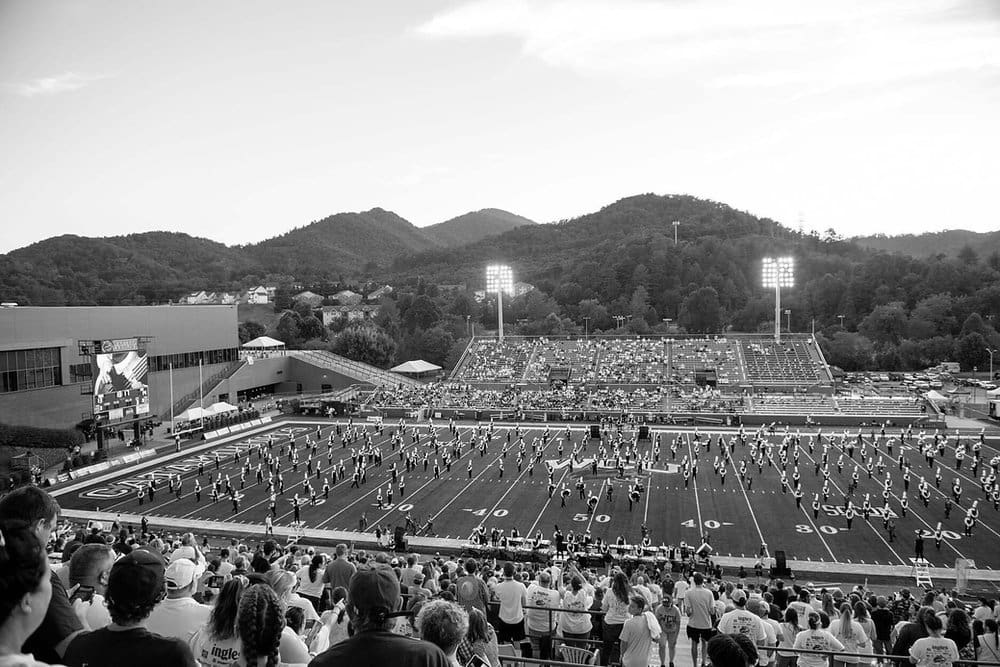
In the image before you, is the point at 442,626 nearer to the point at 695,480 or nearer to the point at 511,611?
the point at 511,611

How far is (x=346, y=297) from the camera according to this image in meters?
→ 116

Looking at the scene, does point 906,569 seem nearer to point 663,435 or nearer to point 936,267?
point 663,435

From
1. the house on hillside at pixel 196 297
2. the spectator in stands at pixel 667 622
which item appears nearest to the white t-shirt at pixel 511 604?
the spectator in stands at pixel 667 622

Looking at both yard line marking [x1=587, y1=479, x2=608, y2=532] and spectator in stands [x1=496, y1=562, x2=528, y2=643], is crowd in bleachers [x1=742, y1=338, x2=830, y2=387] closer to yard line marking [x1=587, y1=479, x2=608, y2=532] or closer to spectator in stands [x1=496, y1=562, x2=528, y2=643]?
yard line marking [x1=587, y1=479, x2=608, y2=532]

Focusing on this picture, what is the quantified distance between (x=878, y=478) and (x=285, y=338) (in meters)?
62.7

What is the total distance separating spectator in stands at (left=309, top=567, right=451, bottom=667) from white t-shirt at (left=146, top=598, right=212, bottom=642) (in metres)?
2.04

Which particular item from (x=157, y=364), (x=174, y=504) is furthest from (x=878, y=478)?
(x=157, y=364)

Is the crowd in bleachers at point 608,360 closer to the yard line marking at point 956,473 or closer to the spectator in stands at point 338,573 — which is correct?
the yard line marking at point 956,473

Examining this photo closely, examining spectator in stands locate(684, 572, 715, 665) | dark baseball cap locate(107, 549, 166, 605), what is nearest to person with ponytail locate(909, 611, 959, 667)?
spectator in stands locate(684, 572, 715, 665)

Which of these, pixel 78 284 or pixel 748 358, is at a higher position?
pixel 78 284

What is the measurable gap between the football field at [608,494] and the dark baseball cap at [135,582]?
18.7 m

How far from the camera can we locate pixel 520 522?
872 inches

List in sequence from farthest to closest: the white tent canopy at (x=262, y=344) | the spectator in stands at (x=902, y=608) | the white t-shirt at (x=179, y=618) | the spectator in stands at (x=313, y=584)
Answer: the white tent canopy at (x=262, y=344) → the spectator in stands at (x=902, y=608) → the spectator in stands at (x=313, y=584) → the white t-shirt at (x=179, y=618)

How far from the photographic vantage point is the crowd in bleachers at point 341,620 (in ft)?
8.66
